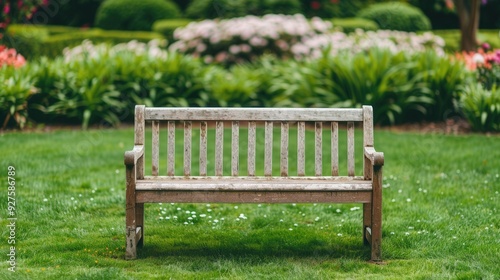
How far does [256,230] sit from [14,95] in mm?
5700

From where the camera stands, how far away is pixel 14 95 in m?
10.2

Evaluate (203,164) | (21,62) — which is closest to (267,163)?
(203,164)

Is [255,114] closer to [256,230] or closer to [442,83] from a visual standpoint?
[256,230]

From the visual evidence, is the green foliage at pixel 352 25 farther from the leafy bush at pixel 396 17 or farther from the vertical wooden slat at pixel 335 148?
the vertical wooden slat at pixel 335 148

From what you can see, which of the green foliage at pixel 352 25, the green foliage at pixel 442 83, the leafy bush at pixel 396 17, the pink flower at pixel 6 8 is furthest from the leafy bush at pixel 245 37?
the leafy bush at pixel 396 17

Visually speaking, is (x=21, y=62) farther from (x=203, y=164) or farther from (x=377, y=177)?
(x=377, y=177)

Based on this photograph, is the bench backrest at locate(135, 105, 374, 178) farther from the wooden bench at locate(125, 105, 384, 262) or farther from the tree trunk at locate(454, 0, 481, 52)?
the tree trunk at locate(454, 0, 481, 52)

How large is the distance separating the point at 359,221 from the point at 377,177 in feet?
4.07

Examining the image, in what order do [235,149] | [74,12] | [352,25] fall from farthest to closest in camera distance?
1. [74,12]
2. [352,25]
3. [235,149]

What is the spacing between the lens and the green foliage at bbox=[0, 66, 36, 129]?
1009 centimetres

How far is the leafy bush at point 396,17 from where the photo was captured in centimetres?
1806

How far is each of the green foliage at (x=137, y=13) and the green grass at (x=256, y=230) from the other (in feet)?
39.1

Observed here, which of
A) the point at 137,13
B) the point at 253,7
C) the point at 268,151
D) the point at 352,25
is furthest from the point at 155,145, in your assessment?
the point at 137,13

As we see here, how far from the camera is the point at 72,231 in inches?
219
